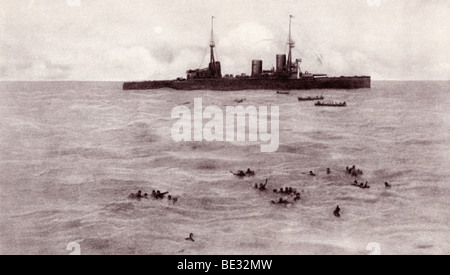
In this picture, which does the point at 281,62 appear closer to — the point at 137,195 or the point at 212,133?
the point at 212,133

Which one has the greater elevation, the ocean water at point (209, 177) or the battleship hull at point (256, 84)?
the battleship hull at point (256, 84)

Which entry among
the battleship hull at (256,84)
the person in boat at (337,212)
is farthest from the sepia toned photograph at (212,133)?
the battleship hull at (256,84)

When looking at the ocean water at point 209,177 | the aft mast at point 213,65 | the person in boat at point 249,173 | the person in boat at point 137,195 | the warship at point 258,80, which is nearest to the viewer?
the ocean water at point 209,177

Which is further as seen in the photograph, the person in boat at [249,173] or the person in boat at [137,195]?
the person in boat at [249,173]

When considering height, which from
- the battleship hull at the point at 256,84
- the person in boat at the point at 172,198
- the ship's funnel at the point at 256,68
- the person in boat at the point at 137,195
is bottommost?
the person in boat at the point at 172,198

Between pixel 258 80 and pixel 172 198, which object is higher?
pixel 258 80

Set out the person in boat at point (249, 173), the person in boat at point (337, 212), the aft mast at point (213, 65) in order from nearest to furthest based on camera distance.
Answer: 1. the person in boat at point (337, 212)
2. the person in boat at point (249, 173)
3. the aft mast at point (213, 65)

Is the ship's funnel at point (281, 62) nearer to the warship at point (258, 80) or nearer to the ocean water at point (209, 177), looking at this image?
the warship at point (258, 80)

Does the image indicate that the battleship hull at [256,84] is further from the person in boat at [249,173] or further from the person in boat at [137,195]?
the person in boat at [137,195]

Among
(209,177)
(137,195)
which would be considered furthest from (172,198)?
(209,177)
